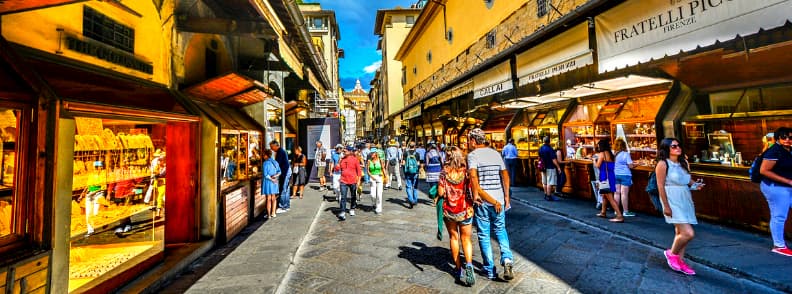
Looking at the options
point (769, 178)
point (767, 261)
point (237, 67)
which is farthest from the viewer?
point (237, 67)

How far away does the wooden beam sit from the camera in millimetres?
4270

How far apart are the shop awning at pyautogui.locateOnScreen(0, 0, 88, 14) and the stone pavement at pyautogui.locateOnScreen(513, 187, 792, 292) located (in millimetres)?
6218

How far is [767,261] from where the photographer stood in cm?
330

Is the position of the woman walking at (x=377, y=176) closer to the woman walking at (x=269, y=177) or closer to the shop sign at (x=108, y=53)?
the woman walking at (x=269, y=177)

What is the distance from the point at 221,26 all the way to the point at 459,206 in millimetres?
4167

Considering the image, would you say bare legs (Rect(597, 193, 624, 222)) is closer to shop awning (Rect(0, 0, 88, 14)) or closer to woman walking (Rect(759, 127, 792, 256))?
woman walking (Rect(759, 127, 792, 256))

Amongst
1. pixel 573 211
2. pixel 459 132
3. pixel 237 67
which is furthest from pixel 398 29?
pixel 573 211

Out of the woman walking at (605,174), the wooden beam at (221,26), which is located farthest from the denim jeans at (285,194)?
the woman walking at (605,174)

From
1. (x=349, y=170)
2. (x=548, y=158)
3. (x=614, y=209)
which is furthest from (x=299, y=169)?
(x=614, y=209)

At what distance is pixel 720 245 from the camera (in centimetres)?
383

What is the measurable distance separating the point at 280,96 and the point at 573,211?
8141 mm

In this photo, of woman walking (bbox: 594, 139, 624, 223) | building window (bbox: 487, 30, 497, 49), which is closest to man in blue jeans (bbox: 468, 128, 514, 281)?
woman walking (bbox: 594, 139, 624, 223)

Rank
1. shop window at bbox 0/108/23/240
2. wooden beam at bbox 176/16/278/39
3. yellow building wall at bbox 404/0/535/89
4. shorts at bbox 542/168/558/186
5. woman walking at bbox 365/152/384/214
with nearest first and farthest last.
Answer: shop window at bbox 0/108/23/240
wooden beam at bbox 176/16/278/39
woman walking at bbox 365/152/384/214
shorts at bbox 542/168/558/186
yellow building wall at bbox 404/0/535/89

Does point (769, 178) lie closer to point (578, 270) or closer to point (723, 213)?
point (723, 213)
